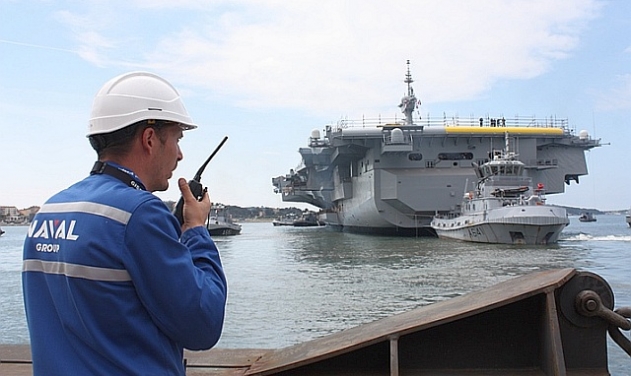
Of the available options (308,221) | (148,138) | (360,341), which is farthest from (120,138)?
(308,221)

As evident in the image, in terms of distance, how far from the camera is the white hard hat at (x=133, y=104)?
149 centimetres

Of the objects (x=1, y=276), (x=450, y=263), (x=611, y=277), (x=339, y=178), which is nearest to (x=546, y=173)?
(x=339, y=178)

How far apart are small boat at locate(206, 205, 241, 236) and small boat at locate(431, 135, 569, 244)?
21.2 meters

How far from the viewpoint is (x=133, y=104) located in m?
1.49

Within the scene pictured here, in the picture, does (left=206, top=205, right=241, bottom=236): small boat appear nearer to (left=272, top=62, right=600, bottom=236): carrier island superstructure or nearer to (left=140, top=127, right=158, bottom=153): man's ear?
(left=272, top=62, right=600, bottom=236): carrier island superstructure

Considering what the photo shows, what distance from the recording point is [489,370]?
104 inches

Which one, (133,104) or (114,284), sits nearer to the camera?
(114,284)

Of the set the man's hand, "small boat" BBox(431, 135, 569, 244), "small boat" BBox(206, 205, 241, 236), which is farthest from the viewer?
"small boat" BBox(206, 205, 241, 236)

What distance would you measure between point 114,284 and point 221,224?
160ft

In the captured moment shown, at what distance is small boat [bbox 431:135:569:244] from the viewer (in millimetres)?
25250

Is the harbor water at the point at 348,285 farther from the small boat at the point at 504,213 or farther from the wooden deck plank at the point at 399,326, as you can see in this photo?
the wooden deck plank at the point at 399,326

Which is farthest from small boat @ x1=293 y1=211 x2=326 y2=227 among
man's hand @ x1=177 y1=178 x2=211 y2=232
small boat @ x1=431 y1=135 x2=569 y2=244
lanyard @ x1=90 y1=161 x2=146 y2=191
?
lanyard @ x1=90 y1=161 x2=146 y2=191

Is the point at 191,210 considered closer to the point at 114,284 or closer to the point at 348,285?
the point at 114,284

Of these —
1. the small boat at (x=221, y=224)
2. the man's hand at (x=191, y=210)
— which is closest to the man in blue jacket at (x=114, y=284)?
the man's hand at (x=191, y=210)
